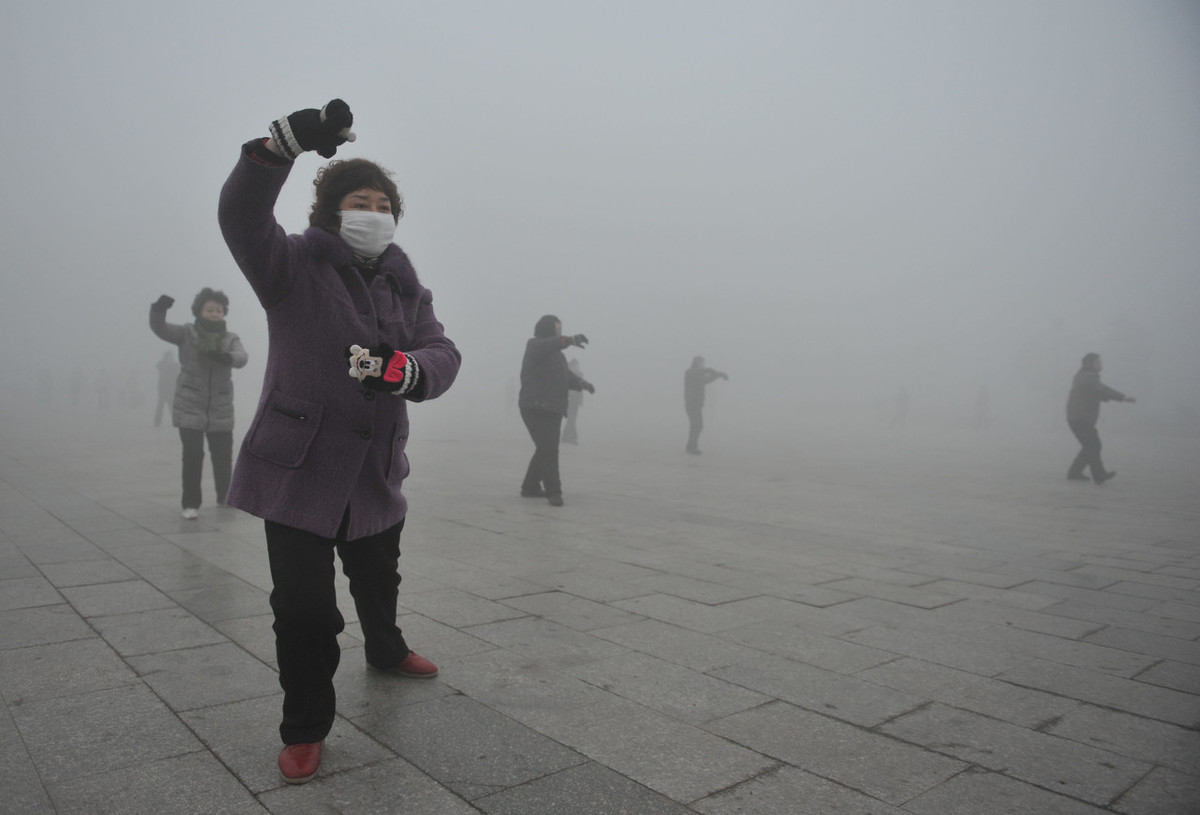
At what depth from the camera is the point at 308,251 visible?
2.88 meters

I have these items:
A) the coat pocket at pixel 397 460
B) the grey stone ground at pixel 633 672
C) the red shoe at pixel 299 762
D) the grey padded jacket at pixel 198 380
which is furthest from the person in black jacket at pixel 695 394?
the red shoe at pixel 299 762

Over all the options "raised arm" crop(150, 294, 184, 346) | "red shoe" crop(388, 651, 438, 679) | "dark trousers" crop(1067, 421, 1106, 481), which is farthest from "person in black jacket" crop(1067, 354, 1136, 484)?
"red shoe" crop(388, 651, 438, 679)

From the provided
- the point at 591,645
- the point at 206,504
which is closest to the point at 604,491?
the point at 206,504

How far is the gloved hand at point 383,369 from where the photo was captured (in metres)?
2.55

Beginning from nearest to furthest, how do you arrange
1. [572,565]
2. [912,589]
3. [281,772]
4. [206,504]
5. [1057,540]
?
[281,772] → [912,589] → [572,565] → [1057,540] → [206,504]

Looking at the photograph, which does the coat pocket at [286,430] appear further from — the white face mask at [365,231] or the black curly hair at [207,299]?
the black curly hair at [207,299]

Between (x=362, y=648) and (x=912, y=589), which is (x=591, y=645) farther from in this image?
(x=912, y=589)

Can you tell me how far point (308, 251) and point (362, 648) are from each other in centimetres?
186

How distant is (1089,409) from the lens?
1323cm

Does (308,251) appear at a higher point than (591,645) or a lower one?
higher

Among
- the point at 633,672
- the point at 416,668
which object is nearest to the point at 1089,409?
the point at 633,672

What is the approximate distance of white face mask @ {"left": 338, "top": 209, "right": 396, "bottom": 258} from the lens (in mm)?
2953

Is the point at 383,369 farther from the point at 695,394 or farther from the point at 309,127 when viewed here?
the point at 695,394

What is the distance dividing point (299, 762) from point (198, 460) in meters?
5.66
